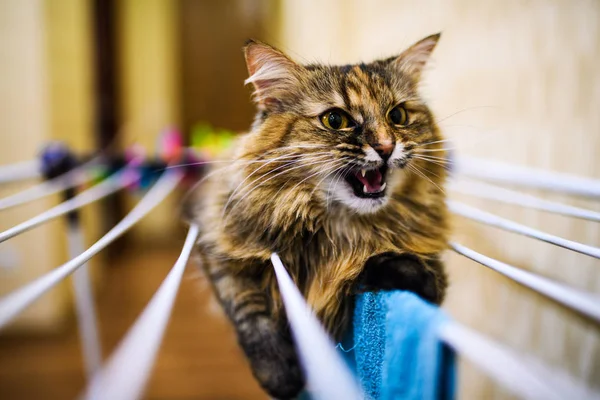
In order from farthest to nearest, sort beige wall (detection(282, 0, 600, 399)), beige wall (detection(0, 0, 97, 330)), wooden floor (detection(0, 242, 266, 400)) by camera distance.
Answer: beige wall (detection(0, 0, 97, 330)) < wooden floor (detection(0, 242, 266, 400)) < beige wall (detection(282, 0, 600, 399))

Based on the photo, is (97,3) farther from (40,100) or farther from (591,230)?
(591,230)

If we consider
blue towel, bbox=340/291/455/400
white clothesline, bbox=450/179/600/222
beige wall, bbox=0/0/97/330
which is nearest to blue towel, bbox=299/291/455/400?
blue towel, bbox=340/291/455/400

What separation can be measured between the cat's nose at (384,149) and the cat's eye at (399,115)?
0.18 ft

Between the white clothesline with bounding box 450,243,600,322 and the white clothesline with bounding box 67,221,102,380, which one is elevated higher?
the white clothesline with bounding box 450,243,600,322

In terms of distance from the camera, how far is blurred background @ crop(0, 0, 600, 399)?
2.11ft

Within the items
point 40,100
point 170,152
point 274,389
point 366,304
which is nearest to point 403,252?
point 366,304

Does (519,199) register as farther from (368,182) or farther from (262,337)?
(262,337)

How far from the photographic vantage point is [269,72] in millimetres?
503

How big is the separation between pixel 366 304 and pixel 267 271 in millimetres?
133

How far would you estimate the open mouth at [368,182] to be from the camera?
0.46 meters

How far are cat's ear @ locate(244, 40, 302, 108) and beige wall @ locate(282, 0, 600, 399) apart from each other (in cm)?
10

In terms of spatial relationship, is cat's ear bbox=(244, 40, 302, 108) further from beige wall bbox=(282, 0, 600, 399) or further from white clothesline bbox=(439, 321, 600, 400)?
white clothesline bbox=(439, 321, 600, 400)

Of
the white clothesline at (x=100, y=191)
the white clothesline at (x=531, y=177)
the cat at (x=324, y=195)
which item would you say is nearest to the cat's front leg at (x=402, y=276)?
the cat at (x=324, y=195)

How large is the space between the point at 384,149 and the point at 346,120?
0.20 ft
